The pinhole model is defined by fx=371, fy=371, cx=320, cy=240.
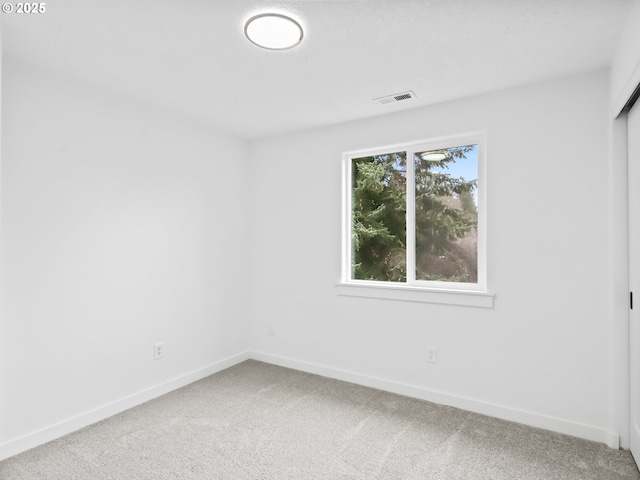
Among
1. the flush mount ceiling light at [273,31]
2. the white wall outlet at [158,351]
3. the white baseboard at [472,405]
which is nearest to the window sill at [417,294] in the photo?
the white baseboard at [472,405]

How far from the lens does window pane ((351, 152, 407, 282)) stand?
3.26 metres

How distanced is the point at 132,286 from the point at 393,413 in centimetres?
221

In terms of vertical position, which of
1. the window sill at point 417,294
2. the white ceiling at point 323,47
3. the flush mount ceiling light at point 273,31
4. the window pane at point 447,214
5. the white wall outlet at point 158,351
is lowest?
the white wall outlet at point 158,351

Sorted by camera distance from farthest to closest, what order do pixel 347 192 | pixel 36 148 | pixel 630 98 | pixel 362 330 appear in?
pixel 347 192, pixel 362 330, pixel 36 148, pixel 630 98

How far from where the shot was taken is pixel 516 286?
2.60m

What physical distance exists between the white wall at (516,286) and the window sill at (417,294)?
2.3 inches

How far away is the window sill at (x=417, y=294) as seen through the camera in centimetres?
273

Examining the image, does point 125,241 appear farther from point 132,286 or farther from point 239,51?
point 239,51

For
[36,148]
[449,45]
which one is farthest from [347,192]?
[36,148]

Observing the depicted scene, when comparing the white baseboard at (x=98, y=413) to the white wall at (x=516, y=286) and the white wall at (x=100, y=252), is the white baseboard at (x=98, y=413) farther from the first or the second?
the white wall at (x=516, y=286)

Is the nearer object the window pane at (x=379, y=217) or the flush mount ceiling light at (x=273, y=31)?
the flush mount ceiling light at (x=273, y=31)

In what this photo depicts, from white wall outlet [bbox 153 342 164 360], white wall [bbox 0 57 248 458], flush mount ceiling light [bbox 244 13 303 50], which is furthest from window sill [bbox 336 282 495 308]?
flush mount ceiling light [bbox 244 13 303 50]

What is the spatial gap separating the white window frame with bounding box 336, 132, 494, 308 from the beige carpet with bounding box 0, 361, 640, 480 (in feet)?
2.73

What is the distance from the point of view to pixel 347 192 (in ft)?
11.5
